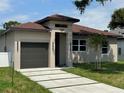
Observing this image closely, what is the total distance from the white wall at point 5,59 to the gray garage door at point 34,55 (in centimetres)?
143

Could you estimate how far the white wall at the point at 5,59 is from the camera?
20.2 metres

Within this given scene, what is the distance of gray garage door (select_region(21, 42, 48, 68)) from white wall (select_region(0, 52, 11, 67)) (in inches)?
56.1

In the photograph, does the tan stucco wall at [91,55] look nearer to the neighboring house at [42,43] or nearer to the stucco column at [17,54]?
the neighboring house at [42,43]

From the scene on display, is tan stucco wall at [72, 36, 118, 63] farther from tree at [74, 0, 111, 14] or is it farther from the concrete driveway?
the concrete driveway

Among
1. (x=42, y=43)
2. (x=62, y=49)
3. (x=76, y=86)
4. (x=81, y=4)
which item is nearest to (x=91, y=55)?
(x=62, y=49)

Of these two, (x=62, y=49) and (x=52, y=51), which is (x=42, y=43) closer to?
(x=52, y=51)

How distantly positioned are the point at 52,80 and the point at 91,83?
2.48 m

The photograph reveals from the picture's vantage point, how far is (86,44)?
81.1 ft

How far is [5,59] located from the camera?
66.5ft

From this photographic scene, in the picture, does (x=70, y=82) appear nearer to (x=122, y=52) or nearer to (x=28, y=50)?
(x=28, y=50)

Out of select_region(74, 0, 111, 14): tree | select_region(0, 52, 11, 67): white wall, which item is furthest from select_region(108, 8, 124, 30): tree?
select_region(0, 52, 11, 67): white wall

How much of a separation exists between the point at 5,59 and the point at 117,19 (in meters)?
19.4

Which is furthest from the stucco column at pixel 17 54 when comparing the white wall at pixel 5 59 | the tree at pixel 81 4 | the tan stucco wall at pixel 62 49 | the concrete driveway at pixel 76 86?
the tree at pixel 81 4

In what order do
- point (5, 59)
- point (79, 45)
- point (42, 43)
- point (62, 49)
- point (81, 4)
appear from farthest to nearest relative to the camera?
point (79, 45), point (62, 49), point (42, 43), point (5, 59), point (81, 4)
